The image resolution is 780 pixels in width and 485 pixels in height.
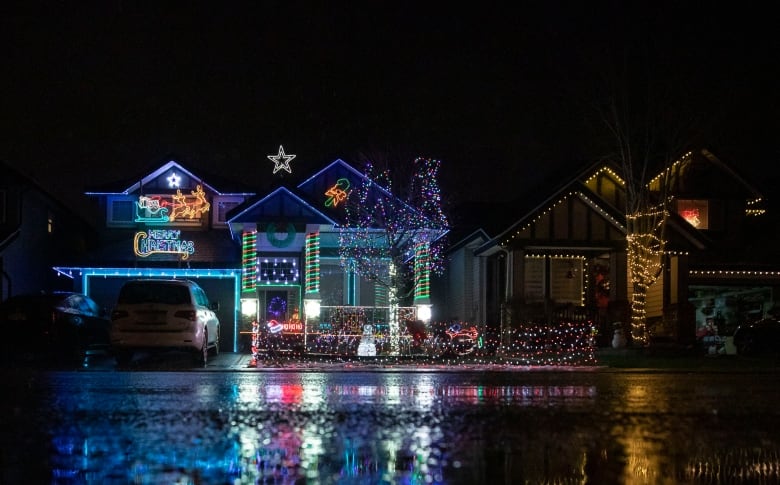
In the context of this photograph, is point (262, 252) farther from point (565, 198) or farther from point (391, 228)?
point (565, 198)

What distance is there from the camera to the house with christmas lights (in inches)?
1081

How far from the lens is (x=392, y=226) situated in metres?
29.2

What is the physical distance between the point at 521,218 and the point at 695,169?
9.71 m

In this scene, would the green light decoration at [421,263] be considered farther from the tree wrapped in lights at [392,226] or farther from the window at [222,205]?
the window at [222,205]

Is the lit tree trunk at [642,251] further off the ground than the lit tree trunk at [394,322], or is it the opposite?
the lit tree trunk at [642,251]

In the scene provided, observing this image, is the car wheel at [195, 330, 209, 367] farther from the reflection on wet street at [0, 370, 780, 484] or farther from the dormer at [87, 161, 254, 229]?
the dormer at [87, 161, 254, 229]

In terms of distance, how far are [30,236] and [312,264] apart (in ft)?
34.8

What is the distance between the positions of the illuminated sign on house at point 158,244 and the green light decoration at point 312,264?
4227 mm

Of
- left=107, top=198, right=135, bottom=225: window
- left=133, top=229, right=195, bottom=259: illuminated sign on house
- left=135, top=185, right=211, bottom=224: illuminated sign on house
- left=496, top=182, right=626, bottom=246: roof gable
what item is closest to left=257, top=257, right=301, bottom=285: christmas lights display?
left=133, top=229, right=195, bottom=259: illuminated sign on house

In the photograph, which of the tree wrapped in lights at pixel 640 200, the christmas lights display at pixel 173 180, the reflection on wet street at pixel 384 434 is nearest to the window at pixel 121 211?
the christmas lights display at pixel 173 180

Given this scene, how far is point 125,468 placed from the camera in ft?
24.8

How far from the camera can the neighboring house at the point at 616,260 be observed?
30.5 m

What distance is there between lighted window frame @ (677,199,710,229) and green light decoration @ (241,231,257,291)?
16344mm


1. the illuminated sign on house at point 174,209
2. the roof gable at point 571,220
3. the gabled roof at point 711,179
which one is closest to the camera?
the roof gable at point 571,220
